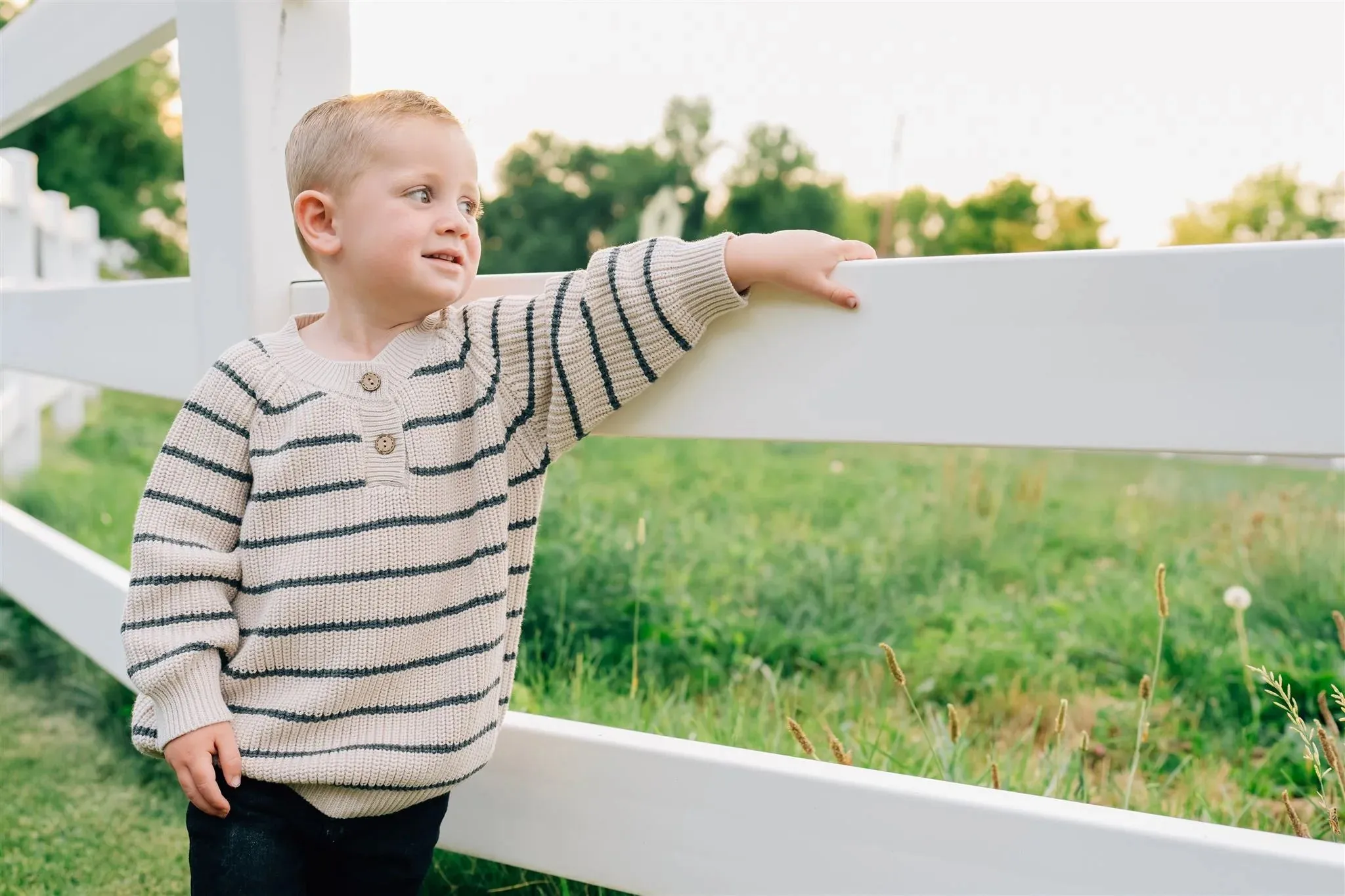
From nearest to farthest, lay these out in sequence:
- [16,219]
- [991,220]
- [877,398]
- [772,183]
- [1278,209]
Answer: [877,398], [16,219], [772,183], [1278,209], [991,220]

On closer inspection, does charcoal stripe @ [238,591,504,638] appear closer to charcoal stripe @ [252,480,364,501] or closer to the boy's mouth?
charcoal stripe @ [252,480,364,501]

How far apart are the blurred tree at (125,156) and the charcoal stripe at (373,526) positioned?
14.7 m

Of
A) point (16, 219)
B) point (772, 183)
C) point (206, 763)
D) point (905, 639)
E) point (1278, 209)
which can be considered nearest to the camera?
point (206, 763)

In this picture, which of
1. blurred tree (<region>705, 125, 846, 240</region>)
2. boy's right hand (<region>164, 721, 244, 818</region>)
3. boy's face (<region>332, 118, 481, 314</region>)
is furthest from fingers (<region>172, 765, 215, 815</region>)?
blurred tree (<region>705, 125, 846, 240</region>)

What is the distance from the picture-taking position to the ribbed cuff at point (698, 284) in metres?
1.08

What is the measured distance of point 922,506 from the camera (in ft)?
11.9

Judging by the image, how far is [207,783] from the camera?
1.12 meters

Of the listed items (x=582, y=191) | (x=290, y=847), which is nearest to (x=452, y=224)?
(x=290, y=847)

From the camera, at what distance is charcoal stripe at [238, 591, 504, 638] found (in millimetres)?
1152

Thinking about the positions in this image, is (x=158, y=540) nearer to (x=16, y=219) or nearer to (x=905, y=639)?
(x=905, y=639)

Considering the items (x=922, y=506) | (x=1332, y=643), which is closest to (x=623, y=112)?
(x=922, y=506)

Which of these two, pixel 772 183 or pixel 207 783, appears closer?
pixel 207 783

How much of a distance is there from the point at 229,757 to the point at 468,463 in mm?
407

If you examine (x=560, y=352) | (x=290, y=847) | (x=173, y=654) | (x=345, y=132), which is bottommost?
(x=290, y=847)
